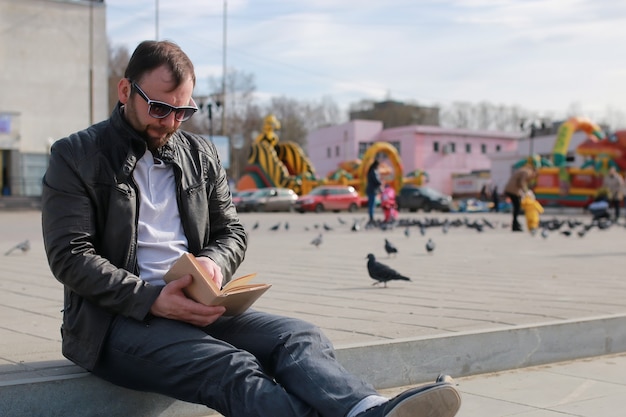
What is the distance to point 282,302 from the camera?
20.4ft

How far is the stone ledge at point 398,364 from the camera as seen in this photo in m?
3.29

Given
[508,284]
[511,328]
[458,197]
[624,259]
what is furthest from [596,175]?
[511,328]

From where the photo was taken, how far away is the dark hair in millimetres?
3262

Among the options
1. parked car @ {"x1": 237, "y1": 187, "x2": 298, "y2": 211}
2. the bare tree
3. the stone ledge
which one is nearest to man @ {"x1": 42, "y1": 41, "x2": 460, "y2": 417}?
the stone ledge

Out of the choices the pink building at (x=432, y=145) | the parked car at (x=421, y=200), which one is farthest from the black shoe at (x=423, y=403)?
the pink building at (x=432, y=145)

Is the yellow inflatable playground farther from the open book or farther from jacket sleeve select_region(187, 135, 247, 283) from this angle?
the open book

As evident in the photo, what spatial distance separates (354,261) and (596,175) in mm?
33406

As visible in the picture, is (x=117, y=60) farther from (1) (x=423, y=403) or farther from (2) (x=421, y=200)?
(1) (x=423, y=403)

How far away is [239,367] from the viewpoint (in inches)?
115

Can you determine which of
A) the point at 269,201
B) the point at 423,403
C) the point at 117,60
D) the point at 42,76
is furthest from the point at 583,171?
the point at 117,60

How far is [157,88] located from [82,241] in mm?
683

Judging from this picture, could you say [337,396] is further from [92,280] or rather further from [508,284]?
[508,284]

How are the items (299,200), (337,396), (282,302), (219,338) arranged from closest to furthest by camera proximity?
1. (337,396)
2. (219,338)
3. (282,302)
4. (299,200)

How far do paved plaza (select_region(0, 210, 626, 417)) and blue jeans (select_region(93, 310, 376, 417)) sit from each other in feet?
2.35
